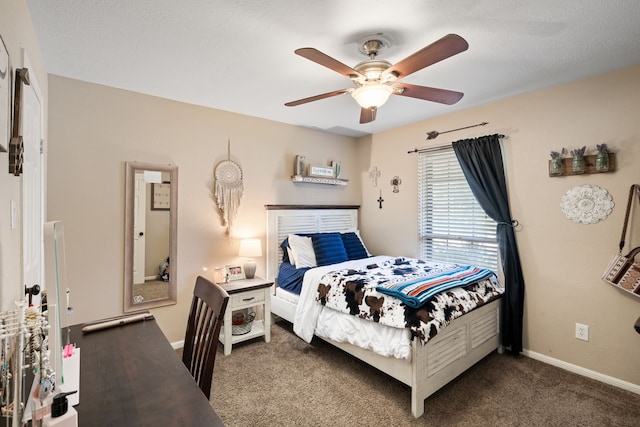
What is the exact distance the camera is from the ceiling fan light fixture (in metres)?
1.90

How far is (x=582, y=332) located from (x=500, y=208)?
3.96 feet

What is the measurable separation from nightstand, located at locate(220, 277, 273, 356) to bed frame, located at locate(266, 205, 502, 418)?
0.27 metres

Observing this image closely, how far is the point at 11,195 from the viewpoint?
1250mm

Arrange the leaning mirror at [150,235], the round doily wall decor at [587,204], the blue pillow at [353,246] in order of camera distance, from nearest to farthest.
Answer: the round doily wall decor at [587,204]
the leaning mirror at [150,235]
the blue pillow at [353,246]

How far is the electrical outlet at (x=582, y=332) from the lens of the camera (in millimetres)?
2539

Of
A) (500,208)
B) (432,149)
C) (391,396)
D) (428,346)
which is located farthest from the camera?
(432,149)

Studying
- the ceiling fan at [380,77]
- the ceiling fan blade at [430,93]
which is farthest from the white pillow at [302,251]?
the ceiling fan blade at [430,93]

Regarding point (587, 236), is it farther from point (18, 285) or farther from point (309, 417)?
point (18, 285)

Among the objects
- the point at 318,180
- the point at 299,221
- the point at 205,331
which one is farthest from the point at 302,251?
the point at 205,331

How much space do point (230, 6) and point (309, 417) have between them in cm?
253

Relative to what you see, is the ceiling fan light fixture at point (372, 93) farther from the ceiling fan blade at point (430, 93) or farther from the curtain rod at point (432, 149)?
the curtain rod at point (432, 149)

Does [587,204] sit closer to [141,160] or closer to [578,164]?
[578,164]

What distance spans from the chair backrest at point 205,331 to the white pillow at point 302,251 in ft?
5.67

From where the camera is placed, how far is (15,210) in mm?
1311
